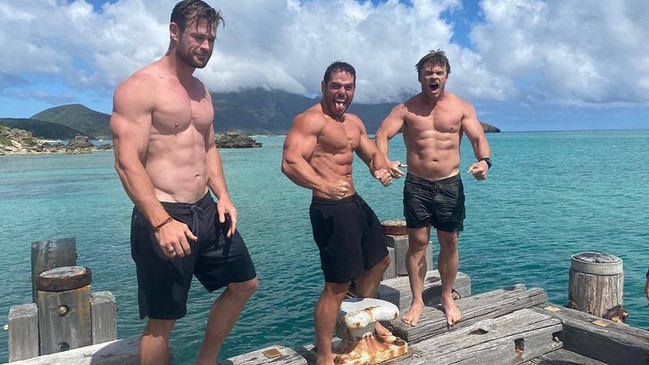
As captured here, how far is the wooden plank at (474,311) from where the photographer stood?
4.93 metres

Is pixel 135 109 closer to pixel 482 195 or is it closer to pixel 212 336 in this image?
pixel 212 336

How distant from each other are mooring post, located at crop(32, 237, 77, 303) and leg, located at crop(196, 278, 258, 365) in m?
3.54

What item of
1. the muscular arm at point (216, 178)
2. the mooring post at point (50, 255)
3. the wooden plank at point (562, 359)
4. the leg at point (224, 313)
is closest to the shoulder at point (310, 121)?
the muscular arm at point (216, 178)

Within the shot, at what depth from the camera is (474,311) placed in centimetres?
547

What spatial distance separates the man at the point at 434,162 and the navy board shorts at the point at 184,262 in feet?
7.09

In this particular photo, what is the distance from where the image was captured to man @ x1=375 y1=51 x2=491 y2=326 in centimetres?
519

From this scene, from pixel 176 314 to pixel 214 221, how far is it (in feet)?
2.29

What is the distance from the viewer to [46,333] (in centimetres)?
504

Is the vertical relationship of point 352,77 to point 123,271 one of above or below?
above

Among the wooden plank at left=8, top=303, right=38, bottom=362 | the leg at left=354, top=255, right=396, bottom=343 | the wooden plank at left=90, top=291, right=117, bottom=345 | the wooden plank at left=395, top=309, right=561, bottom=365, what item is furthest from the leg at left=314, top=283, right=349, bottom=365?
the wooden plank at left=8, top=303, right=38, bottom=362

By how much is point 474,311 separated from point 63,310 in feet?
14.6

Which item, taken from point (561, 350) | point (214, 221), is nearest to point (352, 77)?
point (214, 221)

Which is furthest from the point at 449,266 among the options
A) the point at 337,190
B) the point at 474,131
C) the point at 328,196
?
the point at 337,190

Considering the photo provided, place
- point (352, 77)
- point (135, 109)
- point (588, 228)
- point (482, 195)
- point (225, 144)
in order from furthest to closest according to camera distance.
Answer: point (225, 144) → point (482, 195) → point (588, 228) → point (352, 77) → point (135, 109)
